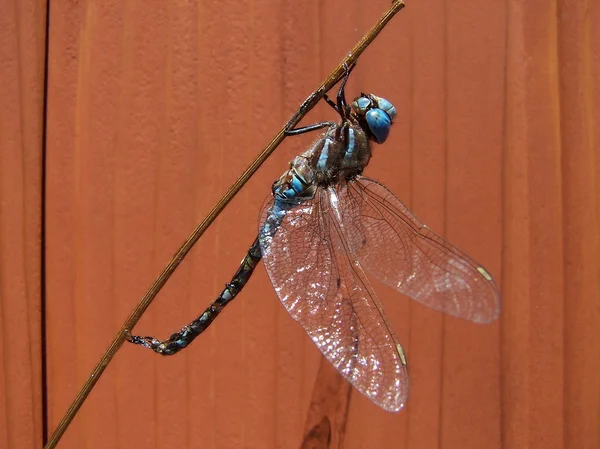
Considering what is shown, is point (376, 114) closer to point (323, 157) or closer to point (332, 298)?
point (323, 157)

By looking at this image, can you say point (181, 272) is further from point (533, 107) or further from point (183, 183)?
point (533, 107)

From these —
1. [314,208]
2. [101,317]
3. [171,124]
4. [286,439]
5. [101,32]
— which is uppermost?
[101,32]

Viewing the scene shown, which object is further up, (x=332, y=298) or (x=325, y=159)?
(x=325, y=159)

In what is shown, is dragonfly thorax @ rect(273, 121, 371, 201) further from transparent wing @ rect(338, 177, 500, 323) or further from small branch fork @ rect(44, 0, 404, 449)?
small branch fork @ rect(44, 0, 404, 449)

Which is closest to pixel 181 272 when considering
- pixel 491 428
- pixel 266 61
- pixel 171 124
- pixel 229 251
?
pixel 229 251

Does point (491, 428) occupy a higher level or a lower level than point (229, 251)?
lower

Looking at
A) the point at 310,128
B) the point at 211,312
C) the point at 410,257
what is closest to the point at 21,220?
the point at 211,312
